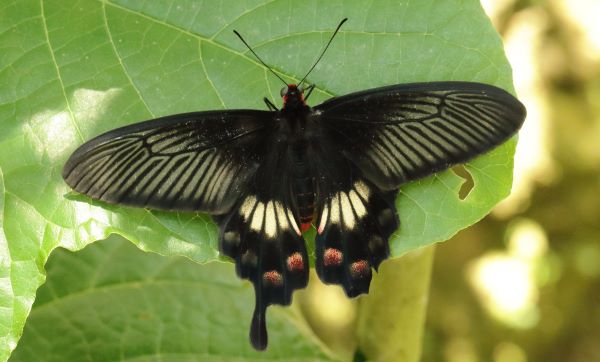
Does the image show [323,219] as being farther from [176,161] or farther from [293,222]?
[176,161]

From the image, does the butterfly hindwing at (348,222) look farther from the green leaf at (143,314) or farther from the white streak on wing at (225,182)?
the green leaf at (143,314)

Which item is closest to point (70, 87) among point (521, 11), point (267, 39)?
point (267, 39)

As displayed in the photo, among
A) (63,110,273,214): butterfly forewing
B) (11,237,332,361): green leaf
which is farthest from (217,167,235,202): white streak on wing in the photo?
(11,237,332,361): green leaf

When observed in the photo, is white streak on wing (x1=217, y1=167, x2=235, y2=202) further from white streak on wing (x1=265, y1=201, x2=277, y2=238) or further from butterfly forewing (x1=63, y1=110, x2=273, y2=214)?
white streak on wing (x1=265, y1=201, x2=277, y2=238)

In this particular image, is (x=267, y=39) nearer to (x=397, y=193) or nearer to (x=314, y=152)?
(x=314, y=152)

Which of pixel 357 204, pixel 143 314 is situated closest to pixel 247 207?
pixel 357 204

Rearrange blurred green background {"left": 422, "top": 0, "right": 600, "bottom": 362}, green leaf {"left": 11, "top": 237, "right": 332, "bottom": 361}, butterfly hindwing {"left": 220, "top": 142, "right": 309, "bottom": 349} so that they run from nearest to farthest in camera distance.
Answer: butterfly hindwing {"left": 220, "top": 142, "right": 309, "bottom": 349} < green leaf {"left": 11, "top": 237, "right": 332, "bottom": 361} < blurred green background {"left": 422, "top": 0, "right": 600, "bottom": 362}

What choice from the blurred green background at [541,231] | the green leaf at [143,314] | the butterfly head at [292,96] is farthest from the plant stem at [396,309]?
the blurred green background at [541,231]
